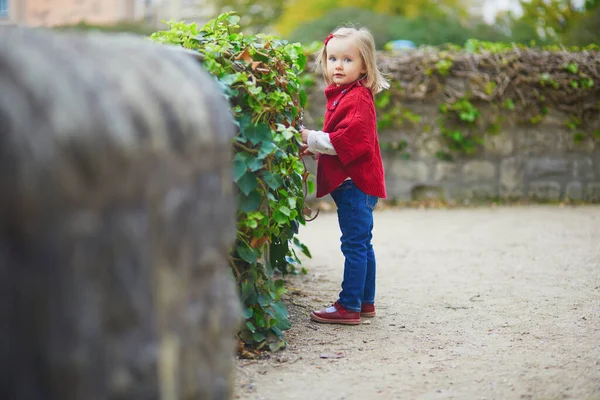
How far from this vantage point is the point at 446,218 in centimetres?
659

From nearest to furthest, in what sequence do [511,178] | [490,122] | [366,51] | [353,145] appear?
[353,145] < [366,51] < [490,122] < [511,178]

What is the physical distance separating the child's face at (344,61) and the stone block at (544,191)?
178 inches

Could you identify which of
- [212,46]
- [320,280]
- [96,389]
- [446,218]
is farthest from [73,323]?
[446,218]

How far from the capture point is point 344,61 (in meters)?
3.37

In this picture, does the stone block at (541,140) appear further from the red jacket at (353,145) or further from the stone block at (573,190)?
the red jacket at (353,145)

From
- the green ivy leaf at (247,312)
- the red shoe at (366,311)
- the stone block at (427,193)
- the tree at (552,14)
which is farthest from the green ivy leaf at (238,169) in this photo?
the tree at (552,14)

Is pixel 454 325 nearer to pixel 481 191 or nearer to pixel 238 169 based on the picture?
pixel 238 169

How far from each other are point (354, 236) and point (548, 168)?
4707 millimetres

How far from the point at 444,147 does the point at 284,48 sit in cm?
432

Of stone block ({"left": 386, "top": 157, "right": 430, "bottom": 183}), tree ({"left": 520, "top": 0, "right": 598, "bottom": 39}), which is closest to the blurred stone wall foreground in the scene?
stone block ({"left": 386, "top": 157, "right": 430, "bottom": 183})

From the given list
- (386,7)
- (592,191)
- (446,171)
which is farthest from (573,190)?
(386,7)

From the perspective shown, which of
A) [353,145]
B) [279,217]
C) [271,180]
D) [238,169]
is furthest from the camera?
[353,145]

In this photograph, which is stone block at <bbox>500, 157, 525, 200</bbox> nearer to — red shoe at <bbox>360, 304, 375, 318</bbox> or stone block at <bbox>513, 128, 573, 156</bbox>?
stone block at <bbox>513, 128, 573, 156</bbox>

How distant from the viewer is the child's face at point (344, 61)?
11.0 ft
